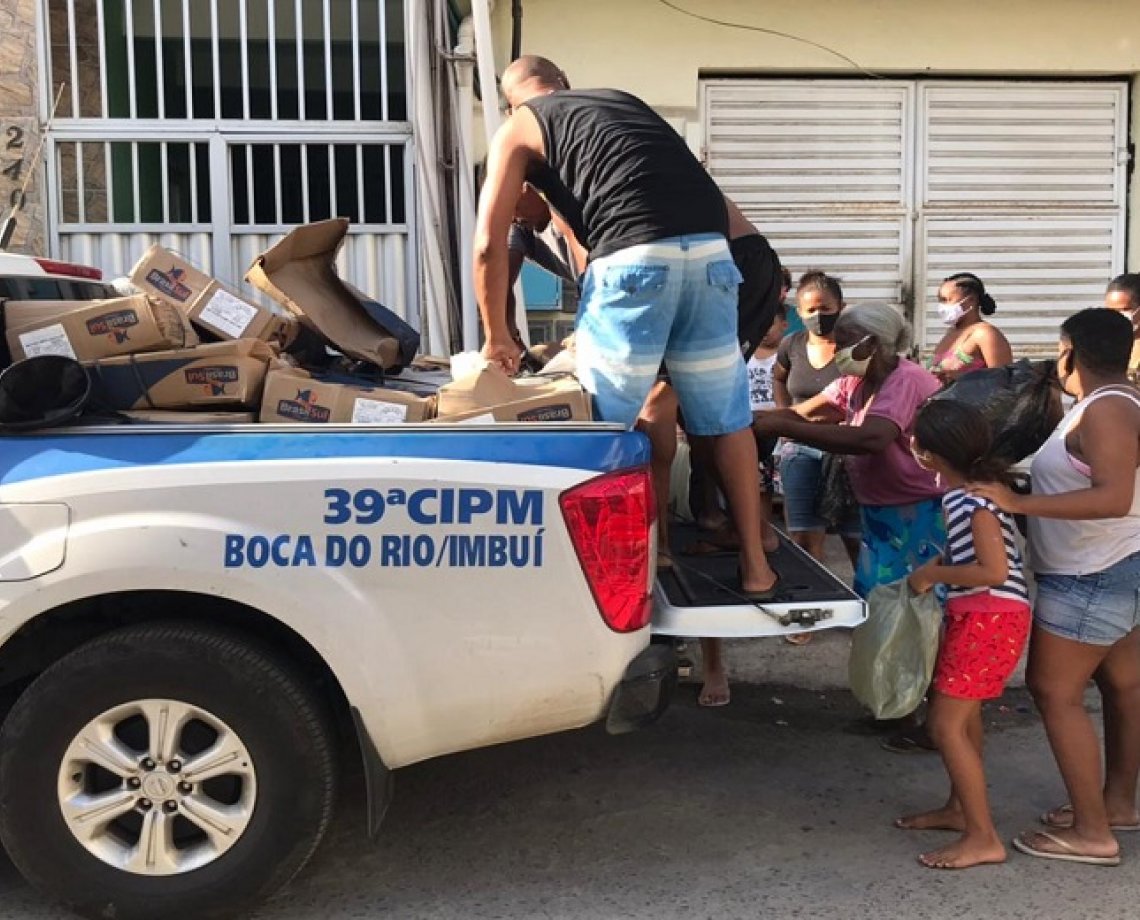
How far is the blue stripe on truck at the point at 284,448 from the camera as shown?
2.93m

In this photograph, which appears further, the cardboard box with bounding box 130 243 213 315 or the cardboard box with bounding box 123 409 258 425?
the cardboard box with bounding box 130 243 213 315

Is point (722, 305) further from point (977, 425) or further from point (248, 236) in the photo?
point (248, 236)

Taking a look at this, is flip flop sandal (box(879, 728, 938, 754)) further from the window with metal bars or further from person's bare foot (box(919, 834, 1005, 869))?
the window with metal bars

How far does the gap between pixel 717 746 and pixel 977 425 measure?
1807 millimetres

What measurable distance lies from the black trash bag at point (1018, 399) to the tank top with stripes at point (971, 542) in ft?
0.77

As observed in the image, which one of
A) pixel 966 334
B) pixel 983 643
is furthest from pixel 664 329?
pixel 966 334

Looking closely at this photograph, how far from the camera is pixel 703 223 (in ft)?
11.7

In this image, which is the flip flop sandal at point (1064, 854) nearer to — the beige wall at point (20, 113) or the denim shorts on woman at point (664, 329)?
the denim shorts on woman at point (664, 329)

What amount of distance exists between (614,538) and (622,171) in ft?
4.07

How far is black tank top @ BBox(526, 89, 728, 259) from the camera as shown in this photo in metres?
3.51

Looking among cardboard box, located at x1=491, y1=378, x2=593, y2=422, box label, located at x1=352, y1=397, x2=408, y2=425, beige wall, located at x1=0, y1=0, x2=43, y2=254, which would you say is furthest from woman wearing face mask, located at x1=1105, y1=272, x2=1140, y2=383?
beige wall, located at x1=0, y1=0, x2=43, y2=254

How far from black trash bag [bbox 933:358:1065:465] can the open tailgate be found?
0.72 m

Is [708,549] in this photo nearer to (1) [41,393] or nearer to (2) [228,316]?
(2) [228,316]

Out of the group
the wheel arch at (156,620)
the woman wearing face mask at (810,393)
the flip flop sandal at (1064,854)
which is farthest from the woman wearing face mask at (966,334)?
the wheel arch at (156,620)
